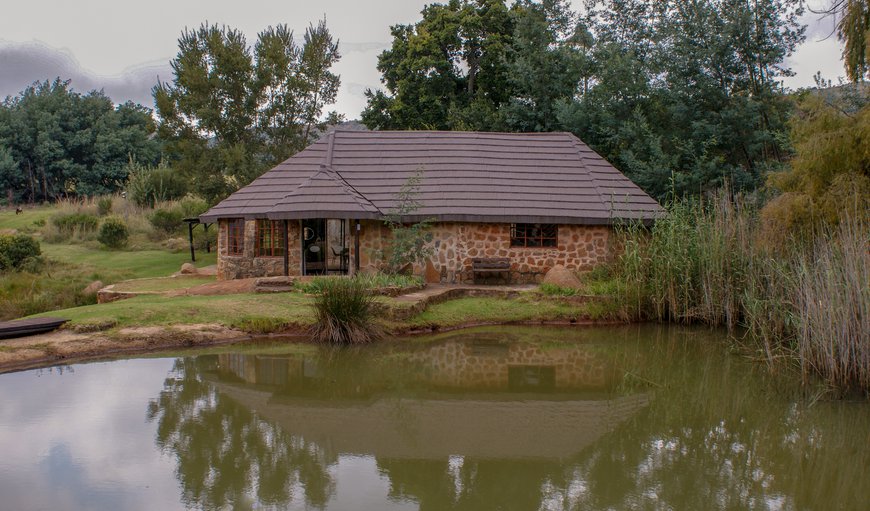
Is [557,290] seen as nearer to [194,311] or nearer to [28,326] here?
[194,311]

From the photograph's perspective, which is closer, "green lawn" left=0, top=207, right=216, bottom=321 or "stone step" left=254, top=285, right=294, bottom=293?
"green lawn" left=0, top=207, right=216, bottom=321

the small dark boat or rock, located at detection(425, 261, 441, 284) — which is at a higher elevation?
rock, located at detection(425, 261, 441, 284)

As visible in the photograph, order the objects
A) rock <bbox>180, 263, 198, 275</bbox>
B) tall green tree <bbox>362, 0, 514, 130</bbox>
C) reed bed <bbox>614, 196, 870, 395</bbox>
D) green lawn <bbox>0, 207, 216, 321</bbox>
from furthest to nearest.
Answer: tall green tree <bbox>362, 0, 514, 130</bbox>, rock <bbox>180, 263, 198, 275</bbox>, green lawn <bbox>0, 207, 216, 321</bbox>, reed bed <bbox>614, 196, 870, 395</bbox>

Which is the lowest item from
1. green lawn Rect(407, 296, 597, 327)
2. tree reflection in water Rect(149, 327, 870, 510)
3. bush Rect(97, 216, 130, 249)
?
tree reflection in water Rect(149, 327, 870, 510)

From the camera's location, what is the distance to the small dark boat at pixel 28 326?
1025 centimetres

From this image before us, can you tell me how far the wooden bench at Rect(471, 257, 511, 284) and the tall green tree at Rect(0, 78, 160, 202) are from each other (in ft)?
83.7

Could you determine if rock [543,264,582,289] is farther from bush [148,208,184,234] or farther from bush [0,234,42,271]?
bush [148,208,184,234]

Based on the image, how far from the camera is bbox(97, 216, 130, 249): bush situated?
21658 millimetres

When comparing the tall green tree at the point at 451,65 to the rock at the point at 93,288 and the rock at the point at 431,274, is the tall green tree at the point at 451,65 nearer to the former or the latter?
the rock at the point at 431,274

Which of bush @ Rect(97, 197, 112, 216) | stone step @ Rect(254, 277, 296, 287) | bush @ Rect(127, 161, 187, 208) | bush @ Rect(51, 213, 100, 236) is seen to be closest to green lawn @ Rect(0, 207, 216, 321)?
bush @ Rect(51, 213, 100, 236)

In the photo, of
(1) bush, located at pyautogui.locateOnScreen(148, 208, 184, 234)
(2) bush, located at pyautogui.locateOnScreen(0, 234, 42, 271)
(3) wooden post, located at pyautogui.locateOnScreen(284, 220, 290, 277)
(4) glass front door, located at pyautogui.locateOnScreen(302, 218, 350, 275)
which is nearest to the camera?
(3) wooden post, located at pyautogui.locateOnScreen(284, 220, 290, 277)

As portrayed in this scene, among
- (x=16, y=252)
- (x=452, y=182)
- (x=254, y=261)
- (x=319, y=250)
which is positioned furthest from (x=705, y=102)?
(x=16, y=252)

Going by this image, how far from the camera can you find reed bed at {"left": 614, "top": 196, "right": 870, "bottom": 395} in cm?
816

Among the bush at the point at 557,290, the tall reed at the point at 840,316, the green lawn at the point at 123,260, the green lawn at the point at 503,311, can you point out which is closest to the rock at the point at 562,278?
the bush at the point at 557,290
